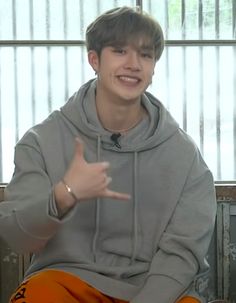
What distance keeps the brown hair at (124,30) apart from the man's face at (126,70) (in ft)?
0.06

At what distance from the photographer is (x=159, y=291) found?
155 centimetres

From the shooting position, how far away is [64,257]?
5.26 ft

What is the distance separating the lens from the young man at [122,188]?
1.57 metres

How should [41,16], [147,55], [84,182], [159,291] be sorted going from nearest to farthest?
[84,182] < [159,291] < [147,55] < [41,16]

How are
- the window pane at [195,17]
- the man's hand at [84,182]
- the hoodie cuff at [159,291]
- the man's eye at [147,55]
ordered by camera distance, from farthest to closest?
1. the window pane at [195,17]
2. the man's eye at [147,55]
3. the hoodie cuff at [159,291]
4. the man's hand at [84,182]

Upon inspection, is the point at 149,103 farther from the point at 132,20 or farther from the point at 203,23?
the point at 203,23

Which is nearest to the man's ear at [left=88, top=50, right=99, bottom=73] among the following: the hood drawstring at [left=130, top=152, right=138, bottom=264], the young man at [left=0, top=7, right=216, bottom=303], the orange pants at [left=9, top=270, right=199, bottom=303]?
the young man at [left=0, top=7, right=216, bottom=303]

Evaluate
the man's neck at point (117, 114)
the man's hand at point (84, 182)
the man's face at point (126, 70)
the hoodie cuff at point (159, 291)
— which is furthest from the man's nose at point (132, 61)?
the hoodie cuff at point (159, 291)

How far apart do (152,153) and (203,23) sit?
0.88 m

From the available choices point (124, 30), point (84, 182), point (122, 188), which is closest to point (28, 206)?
point (84, 182)

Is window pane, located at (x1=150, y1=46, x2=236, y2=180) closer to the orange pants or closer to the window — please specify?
the window

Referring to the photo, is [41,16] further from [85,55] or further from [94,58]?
[94,58]

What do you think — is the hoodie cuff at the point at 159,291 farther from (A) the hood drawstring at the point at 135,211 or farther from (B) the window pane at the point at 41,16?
(B) the window pane at the point at 41,16

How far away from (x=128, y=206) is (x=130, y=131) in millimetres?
207
